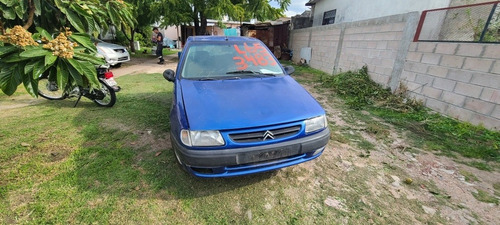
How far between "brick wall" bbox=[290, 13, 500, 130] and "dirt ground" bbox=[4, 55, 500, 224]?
137 centimetres

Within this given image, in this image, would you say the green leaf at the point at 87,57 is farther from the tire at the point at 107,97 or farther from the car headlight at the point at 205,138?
the tire at the point at 107,97

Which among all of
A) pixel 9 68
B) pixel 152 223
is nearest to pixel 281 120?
pixel 152 223

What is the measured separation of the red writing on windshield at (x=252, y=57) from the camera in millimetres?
2896

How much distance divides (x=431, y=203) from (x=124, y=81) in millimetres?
7598

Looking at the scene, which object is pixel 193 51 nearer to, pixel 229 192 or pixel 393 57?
pixel 229 192

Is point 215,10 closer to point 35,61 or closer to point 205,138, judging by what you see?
point 35,61

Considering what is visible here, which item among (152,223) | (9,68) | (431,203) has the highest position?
(9,68)

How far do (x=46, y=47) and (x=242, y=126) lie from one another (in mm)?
1559

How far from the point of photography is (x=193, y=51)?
3.01m

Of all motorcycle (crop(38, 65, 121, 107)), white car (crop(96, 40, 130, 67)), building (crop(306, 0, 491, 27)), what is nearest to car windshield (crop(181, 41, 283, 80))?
motorcycle (crop(38, 65, 121, 107))

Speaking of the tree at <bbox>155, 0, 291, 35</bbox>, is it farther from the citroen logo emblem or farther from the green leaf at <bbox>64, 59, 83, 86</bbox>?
the citroen logo emblem

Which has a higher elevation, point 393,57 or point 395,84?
point 393,57

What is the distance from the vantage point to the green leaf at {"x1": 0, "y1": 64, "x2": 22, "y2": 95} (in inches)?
57.6

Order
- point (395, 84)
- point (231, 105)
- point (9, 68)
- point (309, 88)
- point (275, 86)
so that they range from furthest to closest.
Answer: point (309, 88)
point (395, 84)
point (275, 86)
point (231, 105)
point (9, 68)
